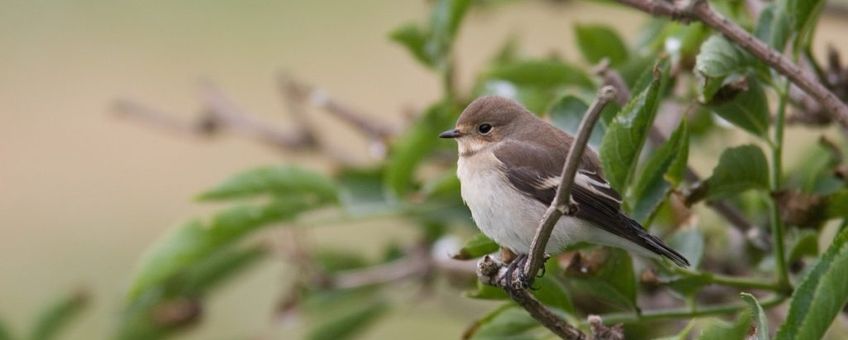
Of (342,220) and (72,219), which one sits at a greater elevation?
(72,219)

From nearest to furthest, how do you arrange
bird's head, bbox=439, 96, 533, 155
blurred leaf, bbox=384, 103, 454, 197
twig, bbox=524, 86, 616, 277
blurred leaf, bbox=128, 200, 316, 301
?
twig, bbox=524, 86, 616, 277 → bird's head, bbox=439, 96, 533, 155 → blurred leaf, bbox=128, 200, 316, 301 → blurred leaf, bbox=384, 103, 454, 197

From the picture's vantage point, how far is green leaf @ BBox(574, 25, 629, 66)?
2.73m

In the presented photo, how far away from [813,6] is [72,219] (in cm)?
565

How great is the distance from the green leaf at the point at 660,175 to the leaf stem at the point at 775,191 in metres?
0.18

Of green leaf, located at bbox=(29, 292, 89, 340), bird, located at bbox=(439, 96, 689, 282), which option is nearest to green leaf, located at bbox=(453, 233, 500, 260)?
bird, located at bbox=(439, 96, 689, 282)

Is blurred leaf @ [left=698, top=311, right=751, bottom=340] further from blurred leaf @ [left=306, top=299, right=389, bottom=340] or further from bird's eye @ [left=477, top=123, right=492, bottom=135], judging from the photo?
blurred leaf @ [left=306, top=299, right=389, bottom=340]

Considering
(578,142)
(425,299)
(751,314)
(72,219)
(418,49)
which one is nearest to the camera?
(578,142)

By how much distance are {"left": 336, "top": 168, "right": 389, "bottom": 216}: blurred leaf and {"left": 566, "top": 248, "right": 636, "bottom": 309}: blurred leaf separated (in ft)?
3.51

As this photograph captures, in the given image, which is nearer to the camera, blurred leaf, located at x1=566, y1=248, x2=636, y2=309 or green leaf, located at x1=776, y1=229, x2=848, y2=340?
green leaf, located at x1=776, y1=229, x2=848, y2=340

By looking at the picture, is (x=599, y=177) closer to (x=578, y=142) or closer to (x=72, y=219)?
(x=578, y=142)

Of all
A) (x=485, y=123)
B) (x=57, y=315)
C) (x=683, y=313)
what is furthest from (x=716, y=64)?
(x=57, y=315)

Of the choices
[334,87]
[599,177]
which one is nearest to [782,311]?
[599,177]

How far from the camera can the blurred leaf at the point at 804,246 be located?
213 cm

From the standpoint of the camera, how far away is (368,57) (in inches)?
290
